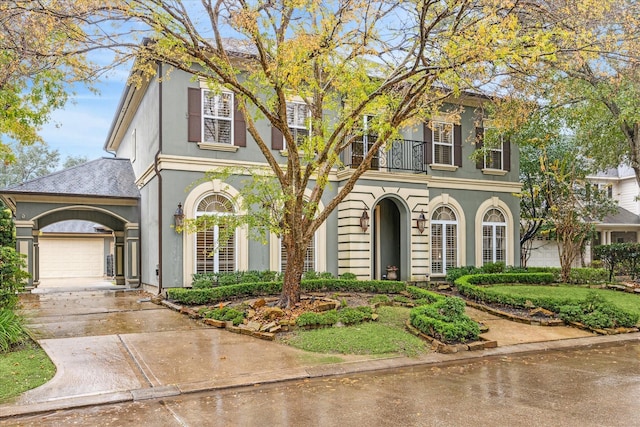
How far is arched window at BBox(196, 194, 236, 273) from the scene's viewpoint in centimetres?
1355

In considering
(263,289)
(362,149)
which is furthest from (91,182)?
(362,149)

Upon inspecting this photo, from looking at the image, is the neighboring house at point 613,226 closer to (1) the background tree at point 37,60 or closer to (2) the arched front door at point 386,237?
(2) the arched front door at point 386,237

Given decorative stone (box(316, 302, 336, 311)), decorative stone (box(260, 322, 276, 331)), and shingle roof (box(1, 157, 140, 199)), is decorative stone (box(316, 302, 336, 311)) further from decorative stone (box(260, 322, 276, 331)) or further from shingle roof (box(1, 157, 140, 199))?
shingle roof (box(1, 157, 140, 199))

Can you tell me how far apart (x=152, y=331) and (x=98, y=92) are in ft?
15.4

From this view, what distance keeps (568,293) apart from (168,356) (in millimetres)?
10873

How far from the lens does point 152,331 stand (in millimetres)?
9031

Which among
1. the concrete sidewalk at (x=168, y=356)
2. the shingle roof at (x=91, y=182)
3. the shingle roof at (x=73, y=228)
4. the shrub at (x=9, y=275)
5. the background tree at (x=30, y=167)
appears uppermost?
the background tree at (x=30, y=167)

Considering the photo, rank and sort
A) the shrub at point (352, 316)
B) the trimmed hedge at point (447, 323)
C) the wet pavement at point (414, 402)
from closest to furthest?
1. the wet pavement at point (414, 402)
2. the trimmed hedge at point (447, 323)
3. the shrub at point (352, 316)

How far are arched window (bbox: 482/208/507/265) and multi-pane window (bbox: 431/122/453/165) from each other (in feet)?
8.50

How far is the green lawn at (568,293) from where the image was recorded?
12.3 metres

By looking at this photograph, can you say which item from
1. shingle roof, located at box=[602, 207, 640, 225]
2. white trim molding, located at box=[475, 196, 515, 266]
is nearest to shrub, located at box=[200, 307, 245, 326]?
white trim molding, located at box=[475, 196, 515, 266]

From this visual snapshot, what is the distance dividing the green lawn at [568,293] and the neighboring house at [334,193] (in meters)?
2.85

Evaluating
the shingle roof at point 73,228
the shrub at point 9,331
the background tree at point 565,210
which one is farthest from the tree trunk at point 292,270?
the shingle roof at point 73,228

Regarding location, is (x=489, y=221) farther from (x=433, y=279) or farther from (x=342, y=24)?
(x=342, y=24)
